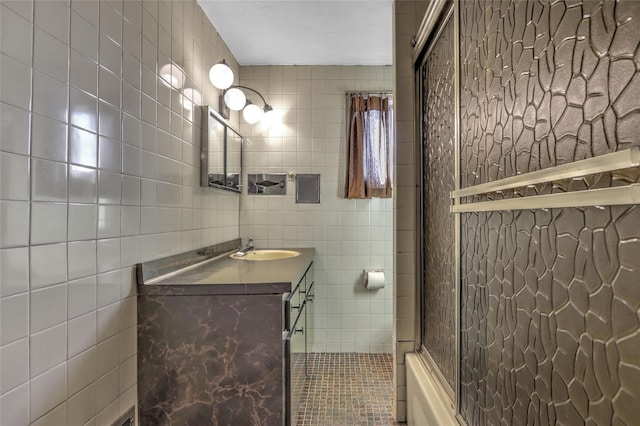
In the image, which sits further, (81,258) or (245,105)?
(245,105)

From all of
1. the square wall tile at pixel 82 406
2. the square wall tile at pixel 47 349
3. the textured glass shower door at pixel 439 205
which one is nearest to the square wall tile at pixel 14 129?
the square wall tile at pixel 47 349

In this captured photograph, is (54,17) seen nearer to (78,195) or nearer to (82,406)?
(78,195)

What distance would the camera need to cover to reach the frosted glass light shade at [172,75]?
154cm

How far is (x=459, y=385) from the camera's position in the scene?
44.8 inches

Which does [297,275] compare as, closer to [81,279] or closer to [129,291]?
[129,291]

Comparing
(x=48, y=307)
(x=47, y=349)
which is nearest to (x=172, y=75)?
(x=48, y=307)

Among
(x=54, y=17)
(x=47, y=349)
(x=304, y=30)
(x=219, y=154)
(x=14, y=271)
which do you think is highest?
(x=304, y=30)

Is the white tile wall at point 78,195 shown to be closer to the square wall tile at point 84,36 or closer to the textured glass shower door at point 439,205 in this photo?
the square wall tile at point 84,36

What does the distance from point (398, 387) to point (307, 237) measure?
1429 mm

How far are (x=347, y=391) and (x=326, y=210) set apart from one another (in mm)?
1474

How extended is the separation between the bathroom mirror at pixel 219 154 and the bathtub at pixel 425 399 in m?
1.68

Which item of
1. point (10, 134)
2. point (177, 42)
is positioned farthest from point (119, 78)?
point (177, 42)

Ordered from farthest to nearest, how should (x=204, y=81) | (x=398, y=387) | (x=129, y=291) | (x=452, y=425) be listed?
(x=204, y=81) → (x=398, y=387) → (x=129, y=291) → (x=452, y=425)

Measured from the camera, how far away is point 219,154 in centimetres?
223
